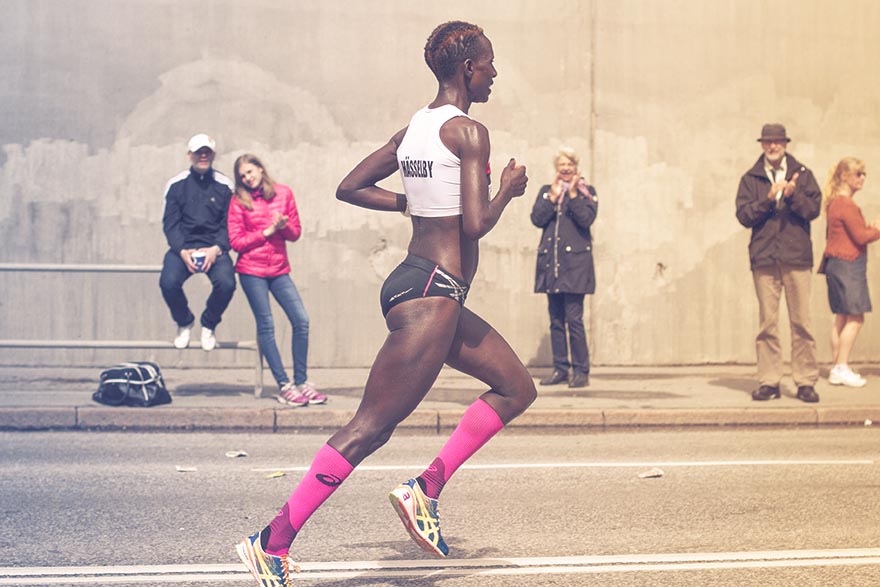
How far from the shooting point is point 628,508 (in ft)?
23.2

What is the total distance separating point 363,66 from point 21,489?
741 centimetres

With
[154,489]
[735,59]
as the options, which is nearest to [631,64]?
[735,59]

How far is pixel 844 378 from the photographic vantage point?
495 inches

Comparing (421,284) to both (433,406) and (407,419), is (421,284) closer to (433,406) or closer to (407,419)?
(407,419)

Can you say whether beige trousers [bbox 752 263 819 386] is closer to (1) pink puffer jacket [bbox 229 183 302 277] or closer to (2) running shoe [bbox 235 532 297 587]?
(1) pink puffer jacket [bbox 229 183 302 277]

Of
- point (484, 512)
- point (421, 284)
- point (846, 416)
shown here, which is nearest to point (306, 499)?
point (421, 284)

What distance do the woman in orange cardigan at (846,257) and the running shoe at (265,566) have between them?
27.8ft

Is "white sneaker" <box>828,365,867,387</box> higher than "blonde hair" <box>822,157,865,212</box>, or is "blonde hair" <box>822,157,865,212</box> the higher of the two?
"blonde hair" <box>822,157,865,212</box>

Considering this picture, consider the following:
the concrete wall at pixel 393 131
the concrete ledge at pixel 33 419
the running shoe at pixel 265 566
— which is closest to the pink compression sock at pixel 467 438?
the running shoe at pixel 265 566

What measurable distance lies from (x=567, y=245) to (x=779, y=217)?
1.88 meters

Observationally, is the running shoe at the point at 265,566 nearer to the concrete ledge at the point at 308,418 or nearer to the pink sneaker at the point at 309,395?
the concrete ledge at the point at 308,418

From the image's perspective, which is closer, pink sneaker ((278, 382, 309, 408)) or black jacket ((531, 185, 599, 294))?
pink sneaker ((278, 382, 309, 408))

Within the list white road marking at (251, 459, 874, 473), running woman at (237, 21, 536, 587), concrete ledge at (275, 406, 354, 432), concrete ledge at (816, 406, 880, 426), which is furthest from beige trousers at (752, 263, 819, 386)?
running woman at (237, 21, 536, 587)

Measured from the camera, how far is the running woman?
4.96 meters
